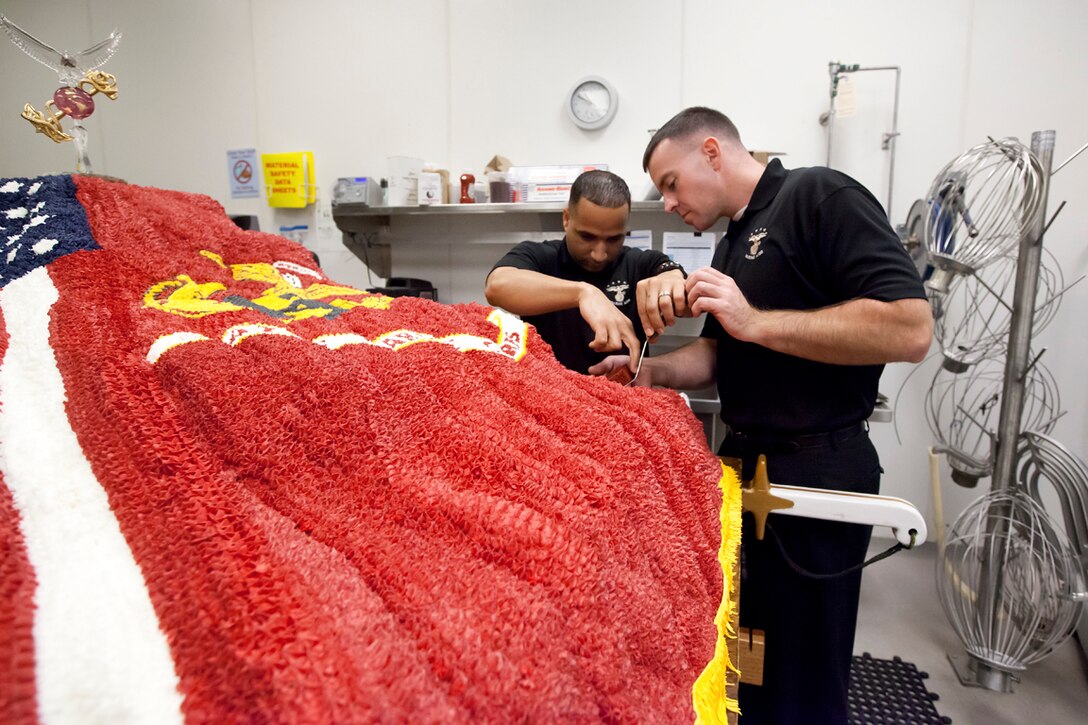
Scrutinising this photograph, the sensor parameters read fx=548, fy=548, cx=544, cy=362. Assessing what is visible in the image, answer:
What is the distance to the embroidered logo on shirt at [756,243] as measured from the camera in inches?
42.1

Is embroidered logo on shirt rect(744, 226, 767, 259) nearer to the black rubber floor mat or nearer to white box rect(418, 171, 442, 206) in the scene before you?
the black rubber floor mat

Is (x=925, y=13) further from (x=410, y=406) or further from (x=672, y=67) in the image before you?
(x=410, y=406)

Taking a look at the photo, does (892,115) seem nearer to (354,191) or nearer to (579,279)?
(579,279)

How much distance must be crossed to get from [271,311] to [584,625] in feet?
2.07

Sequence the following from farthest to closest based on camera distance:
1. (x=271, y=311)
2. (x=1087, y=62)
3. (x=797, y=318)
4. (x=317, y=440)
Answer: (x=1087, y=62) → (x=797, y=318) → (x=271, y=311) → (x=317, y=440)

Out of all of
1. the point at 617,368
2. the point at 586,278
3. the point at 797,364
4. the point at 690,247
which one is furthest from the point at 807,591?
the point at 690,247

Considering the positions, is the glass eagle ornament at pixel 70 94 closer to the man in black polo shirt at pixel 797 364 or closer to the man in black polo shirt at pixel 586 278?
the man in black polo shirt at pixel 586 278

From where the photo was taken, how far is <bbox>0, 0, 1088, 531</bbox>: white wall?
75.6 inches

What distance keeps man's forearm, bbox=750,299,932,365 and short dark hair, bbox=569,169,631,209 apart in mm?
617

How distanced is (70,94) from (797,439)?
1.53 metres

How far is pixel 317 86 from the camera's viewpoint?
2.52 meters

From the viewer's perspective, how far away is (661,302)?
0.89 meters

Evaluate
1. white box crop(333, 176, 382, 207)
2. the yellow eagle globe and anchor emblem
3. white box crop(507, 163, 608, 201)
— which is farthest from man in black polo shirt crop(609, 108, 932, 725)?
white box crop(333, 176, 382, 207)

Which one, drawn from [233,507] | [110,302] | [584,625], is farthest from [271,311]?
[584,625]
